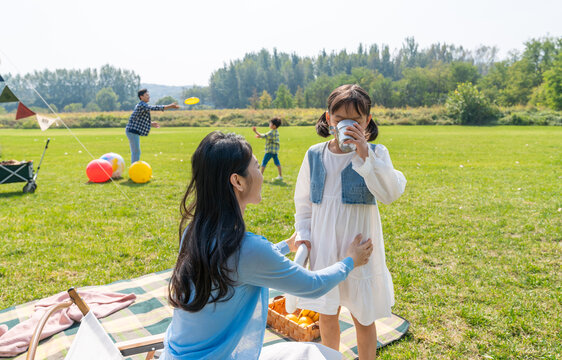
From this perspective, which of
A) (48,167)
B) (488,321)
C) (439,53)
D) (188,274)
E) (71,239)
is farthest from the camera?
(439,53)

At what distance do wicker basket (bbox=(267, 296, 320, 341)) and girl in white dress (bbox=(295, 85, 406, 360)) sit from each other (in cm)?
66

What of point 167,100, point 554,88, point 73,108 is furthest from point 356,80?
point 73,108

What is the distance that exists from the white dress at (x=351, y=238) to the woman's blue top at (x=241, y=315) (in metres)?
0.78

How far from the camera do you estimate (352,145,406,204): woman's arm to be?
82.4 inches

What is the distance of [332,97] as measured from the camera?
92.2 inches

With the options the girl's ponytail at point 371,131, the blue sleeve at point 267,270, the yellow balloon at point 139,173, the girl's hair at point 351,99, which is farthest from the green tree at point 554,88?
the blue sleeve at point 267,270

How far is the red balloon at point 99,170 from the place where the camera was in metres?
9.75

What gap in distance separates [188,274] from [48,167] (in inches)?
529

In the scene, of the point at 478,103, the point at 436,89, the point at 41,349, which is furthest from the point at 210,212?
the point at 436,89

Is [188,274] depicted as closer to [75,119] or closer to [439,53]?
[75,119]

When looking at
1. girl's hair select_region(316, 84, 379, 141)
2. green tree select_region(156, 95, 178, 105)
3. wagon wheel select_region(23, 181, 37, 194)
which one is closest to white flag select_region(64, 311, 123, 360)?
girl's hair select_region(316, 84, 379, 141)

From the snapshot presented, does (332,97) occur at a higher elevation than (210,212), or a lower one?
higher

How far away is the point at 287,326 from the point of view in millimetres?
3184

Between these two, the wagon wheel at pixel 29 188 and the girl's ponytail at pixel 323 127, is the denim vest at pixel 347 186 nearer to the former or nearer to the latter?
the girl's ponytail at pixel 323 127
